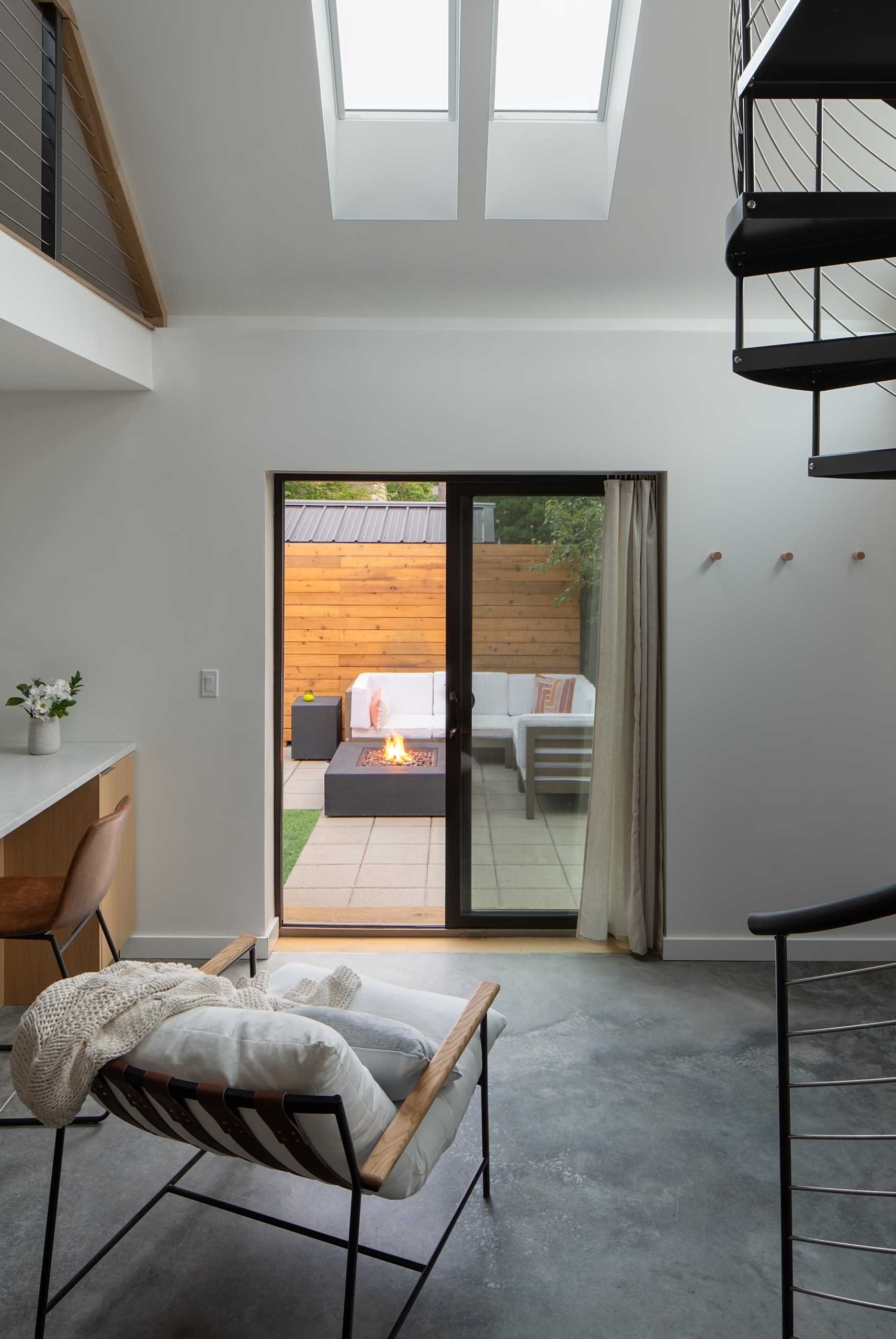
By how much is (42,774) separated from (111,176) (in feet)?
7.01

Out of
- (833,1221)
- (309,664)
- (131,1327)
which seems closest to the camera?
(131,1327)

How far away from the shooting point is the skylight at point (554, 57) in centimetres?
319

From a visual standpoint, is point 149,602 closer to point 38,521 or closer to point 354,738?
point 38,521

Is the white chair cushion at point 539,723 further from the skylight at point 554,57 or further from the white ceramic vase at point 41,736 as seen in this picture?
the skylight at point 554,57

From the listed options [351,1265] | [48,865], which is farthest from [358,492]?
[351,1265]

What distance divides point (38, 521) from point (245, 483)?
85 cm

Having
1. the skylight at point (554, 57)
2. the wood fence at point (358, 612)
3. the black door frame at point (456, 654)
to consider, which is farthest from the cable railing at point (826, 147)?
the wood fence at point (358, 612)

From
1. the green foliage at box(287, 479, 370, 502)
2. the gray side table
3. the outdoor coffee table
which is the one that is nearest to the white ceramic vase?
the outdoor coffee table

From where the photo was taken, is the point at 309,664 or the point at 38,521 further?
the point at 309,664

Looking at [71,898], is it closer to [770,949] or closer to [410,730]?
[770,949]

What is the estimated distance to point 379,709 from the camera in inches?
275

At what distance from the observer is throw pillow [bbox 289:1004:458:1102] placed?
1.88m

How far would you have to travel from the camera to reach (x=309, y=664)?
7840 mm

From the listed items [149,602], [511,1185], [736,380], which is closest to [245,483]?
[149,602]
